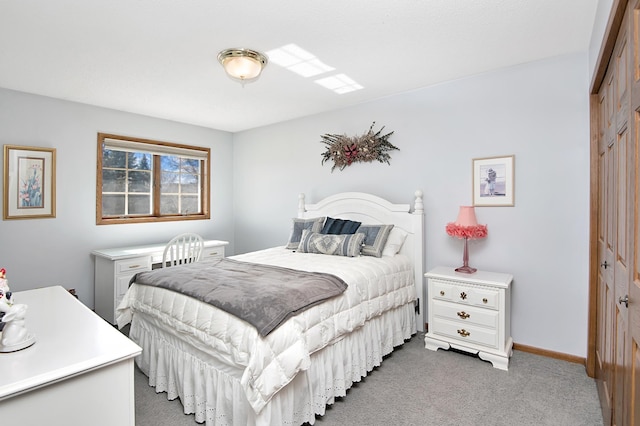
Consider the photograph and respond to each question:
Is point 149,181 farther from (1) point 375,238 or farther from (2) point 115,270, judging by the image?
(1) point 375,238

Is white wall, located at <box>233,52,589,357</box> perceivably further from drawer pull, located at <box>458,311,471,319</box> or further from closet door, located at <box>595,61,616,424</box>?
drawer pull, located at <box>458,311,471,319</box>

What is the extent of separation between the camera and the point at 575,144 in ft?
8.54

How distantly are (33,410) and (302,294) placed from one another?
124cm

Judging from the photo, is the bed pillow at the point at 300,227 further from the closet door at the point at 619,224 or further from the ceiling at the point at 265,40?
the closet door at the point at 619,224

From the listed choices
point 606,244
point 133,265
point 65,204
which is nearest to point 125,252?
point 133,265

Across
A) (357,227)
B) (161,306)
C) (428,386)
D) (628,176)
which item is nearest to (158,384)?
(161,306)

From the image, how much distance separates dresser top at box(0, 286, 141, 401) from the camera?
981 millimetres

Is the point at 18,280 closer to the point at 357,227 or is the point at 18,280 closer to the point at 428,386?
the point at 357,227

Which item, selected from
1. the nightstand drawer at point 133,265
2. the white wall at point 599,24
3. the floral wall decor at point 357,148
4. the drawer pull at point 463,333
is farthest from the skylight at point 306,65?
the nightstand drawer at point 133,265

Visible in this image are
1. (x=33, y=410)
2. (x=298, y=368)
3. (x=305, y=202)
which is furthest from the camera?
(x=305, y=202)

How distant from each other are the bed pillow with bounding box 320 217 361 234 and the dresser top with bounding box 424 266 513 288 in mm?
875

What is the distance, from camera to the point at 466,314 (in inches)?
107

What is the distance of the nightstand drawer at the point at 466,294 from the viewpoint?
259 centimetres

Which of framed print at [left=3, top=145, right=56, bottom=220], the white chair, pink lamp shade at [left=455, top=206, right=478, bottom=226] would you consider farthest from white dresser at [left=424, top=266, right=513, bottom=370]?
framed print at [left=3, top=145, right=56, bottom=220]
